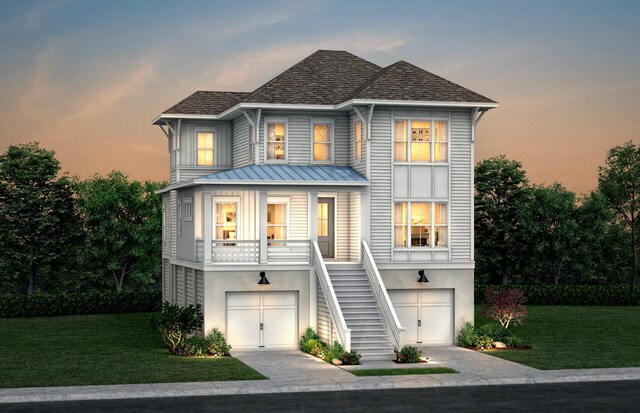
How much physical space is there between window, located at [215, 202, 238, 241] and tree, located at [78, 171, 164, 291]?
29570mm

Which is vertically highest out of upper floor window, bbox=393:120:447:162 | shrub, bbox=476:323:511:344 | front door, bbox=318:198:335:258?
upper floor window, bbox=393:120:447:162

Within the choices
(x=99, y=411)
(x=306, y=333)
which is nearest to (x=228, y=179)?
(x=306, y=333)

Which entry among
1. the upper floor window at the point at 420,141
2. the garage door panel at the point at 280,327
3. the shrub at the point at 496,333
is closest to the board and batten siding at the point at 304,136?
the upper floor window at the point at 420,141

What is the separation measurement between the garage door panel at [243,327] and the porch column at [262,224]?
6.27 feet

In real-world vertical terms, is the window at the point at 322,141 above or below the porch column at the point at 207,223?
above

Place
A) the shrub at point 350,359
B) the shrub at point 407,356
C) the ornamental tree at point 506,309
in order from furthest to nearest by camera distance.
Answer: the ornamental tree at point 506,309 → the shrub at point 407,356 → the shrub at point 350,359

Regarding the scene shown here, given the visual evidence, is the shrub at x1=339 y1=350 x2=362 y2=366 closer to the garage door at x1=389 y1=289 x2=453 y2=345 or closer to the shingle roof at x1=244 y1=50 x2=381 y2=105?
the garage door at x1=389 y1=289 x2=453 y2=345

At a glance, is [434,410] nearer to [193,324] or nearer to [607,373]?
[607,373]

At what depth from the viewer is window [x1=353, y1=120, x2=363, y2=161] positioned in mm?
37781

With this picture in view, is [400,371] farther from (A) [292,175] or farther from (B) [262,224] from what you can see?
(A) [292,175]

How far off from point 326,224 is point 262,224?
11.4 feet

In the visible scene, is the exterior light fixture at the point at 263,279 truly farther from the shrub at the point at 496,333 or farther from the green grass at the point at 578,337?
the green grass at the point at 578,337

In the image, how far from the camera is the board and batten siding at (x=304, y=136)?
38719mm

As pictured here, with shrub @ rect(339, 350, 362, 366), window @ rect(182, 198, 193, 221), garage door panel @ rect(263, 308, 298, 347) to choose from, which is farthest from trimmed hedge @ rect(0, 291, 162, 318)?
shrub @ rect(339, 350, 362, 366)
